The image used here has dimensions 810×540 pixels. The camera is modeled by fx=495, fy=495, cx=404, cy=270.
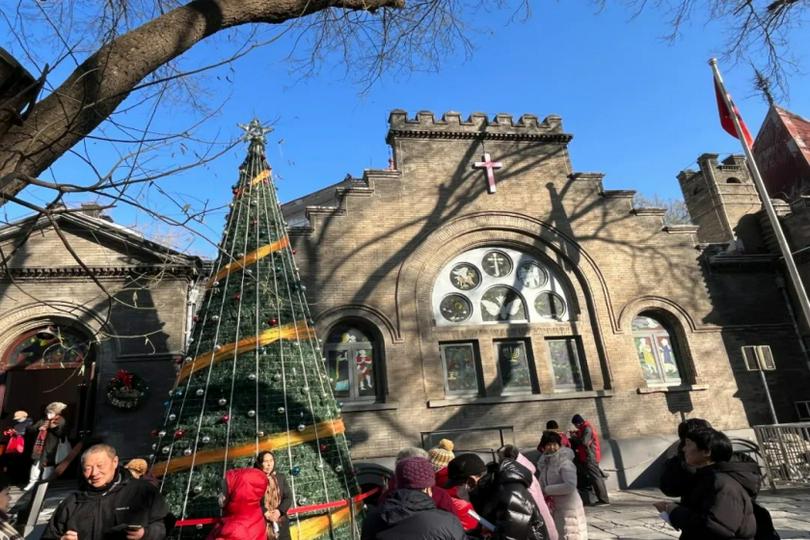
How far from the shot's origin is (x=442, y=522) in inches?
110

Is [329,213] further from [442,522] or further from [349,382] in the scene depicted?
[442,522]

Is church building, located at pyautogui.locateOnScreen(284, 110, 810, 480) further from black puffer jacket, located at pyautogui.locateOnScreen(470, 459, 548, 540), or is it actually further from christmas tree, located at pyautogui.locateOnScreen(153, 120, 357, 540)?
black puffer jacket, located at pyautogui.locateOnScreen(470, 459, 548, 540)

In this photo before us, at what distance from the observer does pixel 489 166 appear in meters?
14.5

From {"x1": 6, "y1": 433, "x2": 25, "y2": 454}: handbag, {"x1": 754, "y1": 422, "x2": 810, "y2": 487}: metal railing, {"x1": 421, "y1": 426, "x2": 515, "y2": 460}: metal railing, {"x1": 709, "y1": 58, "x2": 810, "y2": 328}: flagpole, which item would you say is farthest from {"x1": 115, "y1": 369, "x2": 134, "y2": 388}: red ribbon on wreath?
{"x1": 709, "y1": 58, "x2": 810, "y2": 328}: flagpole

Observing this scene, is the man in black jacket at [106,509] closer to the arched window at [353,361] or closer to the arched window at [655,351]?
the arched window at [353,361]

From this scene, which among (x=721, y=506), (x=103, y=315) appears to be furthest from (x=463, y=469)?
(x=103, y=315)

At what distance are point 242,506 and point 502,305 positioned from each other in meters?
10.6

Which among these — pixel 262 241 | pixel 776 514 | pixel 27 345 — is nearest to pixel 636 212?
pixel 776 514

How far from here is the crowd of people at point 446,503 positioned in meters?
2.92

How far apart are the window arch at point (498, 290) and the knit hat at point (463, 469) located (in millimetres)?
8782

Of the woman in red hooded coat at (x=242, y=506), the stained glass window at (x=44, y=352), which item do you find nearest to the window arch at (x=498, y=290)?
the stained glass window at (x=44, y=352)

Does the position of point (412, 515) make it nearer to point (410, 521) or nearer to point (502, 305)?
point (410, 521)

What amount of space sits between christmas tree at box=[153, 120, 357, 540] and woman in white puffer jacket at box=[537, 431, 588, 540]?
2320 millimetres

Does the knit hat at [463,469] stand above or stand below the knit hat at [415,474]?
below
